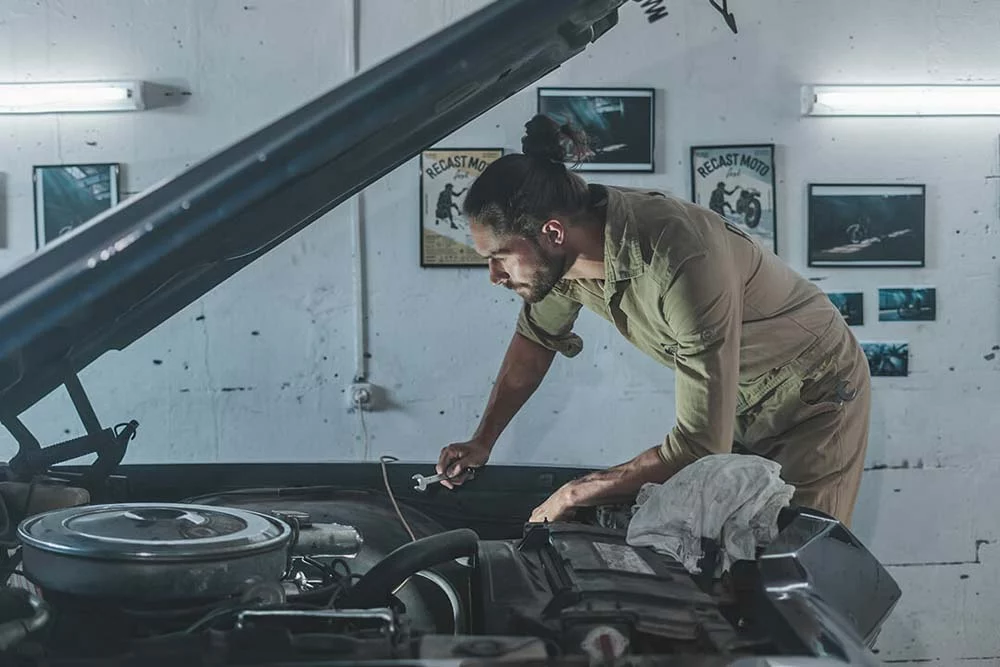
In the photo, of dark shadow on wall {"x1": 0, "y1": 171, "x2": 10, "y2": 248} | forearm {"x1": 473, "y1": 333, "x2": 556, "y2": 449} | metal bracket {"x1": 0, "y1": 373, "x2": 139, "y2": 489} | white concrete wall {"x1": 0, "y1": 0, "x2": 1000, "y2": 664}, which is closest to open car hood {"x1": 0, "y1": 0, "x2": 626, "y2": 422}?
metal bracket {"x1": 0, "y1": 373, "x2": 139, "y2": 489}

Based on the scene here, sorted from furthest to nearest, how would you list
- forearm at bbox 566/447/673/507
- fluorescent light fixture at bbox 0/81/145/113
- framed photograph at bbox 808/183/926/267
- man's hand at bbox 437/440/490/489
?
1. framed photograph at bbox 808/183/926/267
2. fluorescent light fixture at bbox 0/81/145/113
3. man's hand at bbox 437/440/490/489
4. forearm at bbox 566/447/673/507

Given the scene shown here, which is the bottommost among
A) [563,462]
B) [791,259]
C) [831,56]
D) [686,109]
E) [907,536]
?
[907,536]

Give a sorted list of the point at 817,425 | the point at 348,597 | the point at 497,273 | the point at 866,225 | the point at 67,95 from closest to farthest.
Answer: the point at 348,597 < the point at 497,273 < the point at 817,425 < the point at 67,95 < the point at 866,225

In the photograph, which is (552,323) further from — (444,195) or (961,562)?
(961,562)

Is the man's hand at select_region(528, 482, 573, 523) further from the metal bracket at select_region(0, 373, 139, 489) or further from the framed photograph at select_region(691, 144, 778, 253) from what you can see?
the framed photograph at select_region(691, 144, 778, 253)

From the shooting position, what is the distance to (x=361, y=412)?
3.05 meters

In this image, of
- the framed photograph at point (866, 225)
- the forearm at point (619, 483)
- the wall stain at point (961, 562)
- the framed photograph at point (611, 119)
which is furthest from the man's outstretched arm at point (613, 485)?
the wall stain at point (961, 562)

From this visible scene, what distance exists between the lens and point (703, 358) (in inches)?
66.1

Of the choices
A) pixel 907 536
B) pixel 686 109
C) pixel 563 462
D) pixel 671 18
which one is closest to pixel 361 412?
pixel 563 462

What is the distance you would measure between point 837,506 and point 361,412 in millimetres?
1644

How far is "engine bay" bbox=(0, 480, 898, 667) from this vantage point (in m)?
0.95

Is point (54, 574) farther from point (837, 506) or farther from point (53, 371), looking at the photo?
point (837, 506)

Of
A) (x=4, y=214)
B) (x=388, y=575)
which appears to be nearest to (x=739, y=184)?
(x=388, y=575)

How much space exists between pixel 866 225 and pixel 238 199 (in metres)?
2.71
